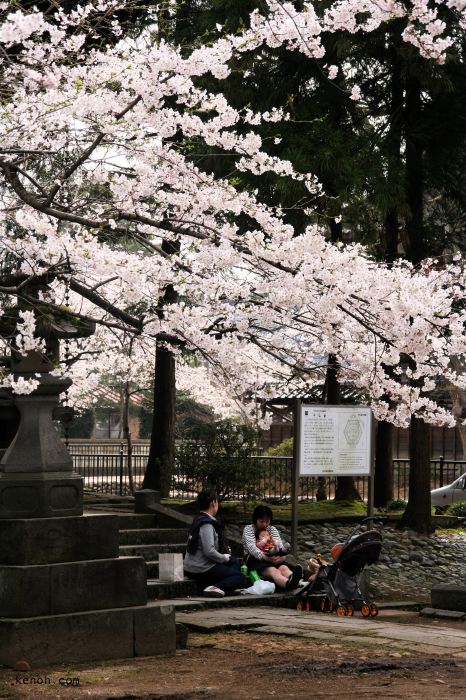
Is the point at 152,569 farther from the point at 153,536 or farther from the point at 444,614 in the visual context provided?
the point at 444,614

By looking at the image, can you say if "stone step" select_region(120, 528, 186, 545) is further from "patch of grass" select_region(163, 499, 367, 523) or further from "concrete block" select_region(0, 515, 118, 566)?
"concrete block" select_region(0, 515, 118, 566)

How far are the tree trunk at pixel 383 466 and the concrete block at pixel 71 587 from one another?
44.8ft

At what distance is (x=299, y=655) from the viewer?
9.25m

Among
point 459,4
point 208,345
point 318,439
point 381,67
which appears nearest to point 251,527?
point 318,439

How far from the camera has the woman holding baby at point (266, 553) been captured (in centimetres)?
1288

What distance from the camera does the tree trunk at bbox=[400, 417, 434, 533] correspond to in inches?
770

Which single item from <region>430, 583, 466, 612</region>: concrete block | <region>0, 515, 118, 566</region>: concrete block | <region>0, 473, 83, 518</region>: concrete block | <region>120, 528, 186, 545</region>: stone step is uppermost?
<region>0, 473, 83, 518</region>: concrete block

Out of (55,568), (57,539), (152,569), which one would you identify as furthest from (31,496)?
(152,569)

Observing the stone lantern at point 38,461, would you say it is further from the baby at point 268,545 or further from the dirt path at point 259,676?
the baby at point 268,545

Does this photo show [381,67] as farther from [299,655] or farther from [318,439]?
[299,655]

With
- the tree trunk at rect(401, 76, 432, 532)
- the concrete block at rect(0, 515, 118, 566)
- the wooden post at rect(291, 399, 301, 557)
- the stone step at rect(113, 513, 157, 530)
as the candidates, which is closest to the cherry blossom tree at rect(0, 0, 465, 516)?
the concrete block at rect(0, 515, 118, 566)

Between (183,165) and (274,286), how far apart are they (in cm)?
150

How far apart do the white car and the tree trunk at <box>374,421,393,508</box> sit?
3447mm

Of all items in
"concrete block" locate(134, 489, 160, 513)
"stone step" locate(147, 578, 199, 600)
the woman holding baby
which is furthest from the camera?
"concrete block" locate(134, 489, 160, 513)
